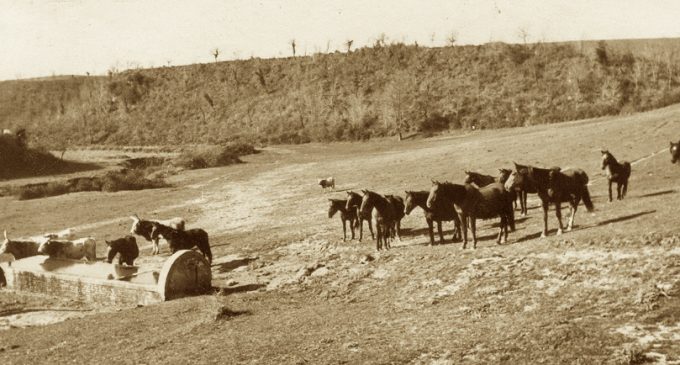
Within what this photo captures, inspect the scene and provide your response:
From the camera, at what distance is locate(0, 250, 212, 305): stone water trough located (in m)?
19.7

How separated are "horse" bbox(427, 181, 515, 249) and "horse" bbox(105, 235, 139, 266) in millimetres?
12472

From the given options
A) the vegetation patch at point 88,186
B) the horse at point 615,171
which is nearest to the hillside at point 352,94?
the vegetation patch at point 88,186

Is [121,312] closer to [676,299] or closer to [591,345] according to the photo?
[591,345]

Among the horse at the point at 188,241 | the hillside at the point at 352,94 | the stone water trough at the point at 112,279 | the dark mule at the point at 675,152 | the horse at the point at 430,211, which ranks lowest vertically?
the stone water trough at the point at 112,279

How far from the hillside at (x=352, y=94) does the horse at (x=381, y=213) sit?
4201cm

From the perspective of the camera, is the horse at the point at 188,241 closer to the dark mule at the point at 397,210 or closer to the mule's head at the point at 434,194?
the dark mule at the point at 397,210

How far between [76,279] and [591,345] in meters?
17.7

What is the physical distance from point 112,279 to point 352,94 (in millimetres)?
81965

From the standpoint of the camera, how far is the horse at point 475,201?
19.5 m

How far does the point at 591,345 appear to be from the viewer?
10.7m

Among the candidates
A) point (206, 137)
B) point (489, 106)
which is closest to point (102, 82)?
point (206, 137)

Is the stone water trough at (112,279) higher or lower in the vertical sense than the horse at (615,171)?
lower

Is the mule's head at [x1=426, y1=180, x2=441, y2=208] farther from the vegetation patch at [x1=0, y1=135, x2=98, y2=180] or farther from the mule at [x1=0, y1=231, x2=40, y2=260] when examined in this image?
the vegetation patch at [x1=0, y1=135, x2=98, y2=180]

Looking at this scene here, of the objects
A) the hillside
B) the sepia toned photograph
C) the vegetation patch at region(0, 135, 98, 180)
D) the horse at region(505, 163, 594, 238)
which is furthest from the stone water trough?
the hillside
